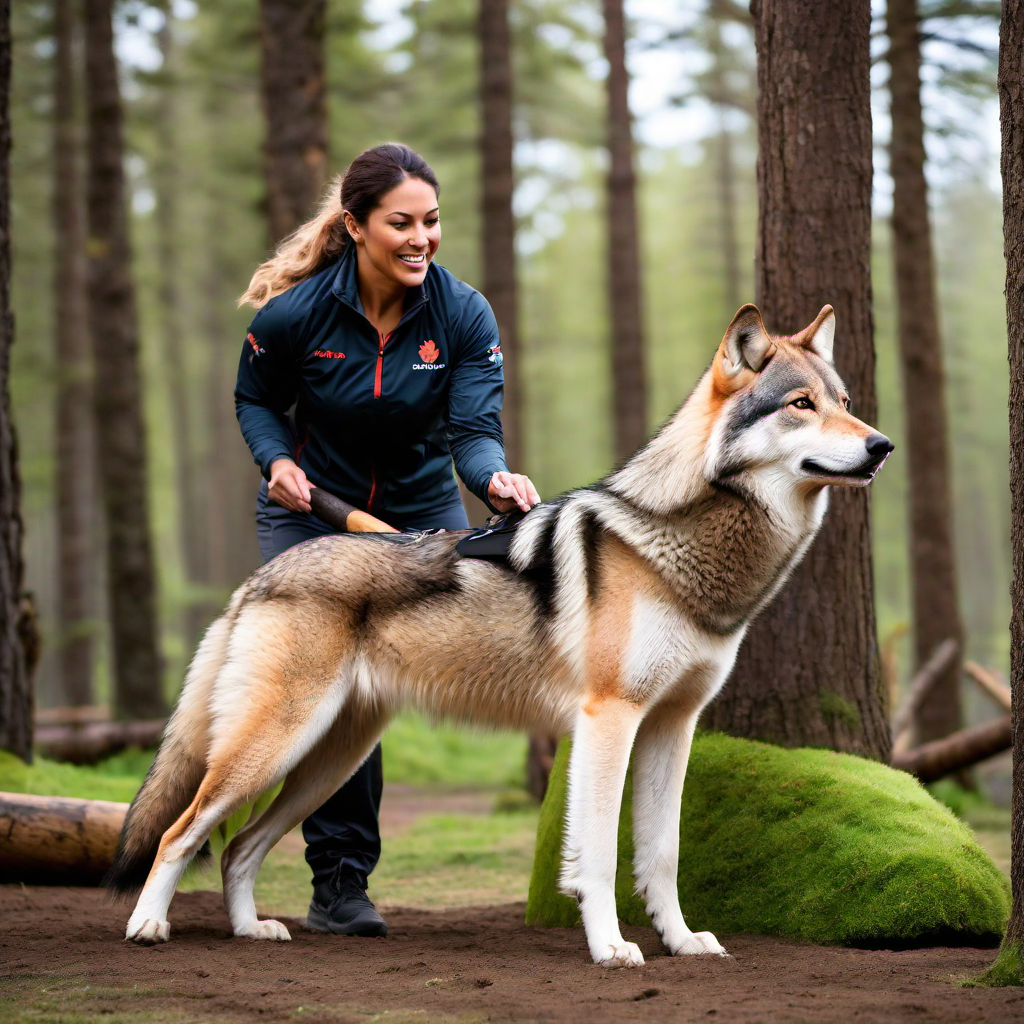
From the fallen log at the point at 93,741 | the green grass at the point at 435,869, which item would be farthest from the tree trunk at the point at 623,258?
the fallen log at the point at 93,741

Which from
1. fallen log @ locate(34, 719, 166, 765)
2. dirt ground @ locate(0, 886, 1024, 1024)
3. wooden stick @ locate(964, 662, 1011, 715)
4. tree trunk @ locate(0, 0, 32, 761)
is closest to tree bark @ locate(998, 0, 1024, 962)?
dirt ground @ locate(0, 886, 1024, 1024)

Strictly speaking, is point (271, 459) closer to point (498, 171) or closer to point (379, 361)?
point (379, 361)

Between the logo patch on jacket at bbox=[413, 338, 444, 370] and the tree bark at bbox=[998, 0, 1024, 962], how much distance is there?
213cm

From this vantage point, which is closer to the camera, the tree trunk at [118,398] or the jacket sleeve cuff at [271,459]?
the jacket sleeve cuff at [271,459]

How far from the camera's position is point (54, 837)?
4879 mm

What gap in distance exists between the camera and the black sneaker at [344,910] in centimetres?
430

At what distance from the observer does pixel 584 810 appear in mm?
3684

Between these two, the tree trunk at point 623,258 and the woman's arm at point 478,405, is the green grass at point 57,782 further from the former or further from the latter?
the tree trunk at point 623,258

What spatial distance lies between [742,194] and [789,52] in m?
25.8

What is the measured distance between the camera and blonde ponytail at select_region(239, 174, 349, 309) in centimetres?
443

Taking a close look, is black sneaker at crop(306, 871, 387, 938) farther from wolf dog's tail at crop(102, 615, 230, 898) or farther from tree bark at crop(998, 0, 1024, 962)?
tree bark at crop(998, 0, 1024, 962)

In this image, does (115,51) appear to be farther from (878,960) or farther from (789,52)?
(878,960)

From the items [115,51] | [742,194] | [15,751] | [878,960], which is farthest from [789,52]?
[742,194]

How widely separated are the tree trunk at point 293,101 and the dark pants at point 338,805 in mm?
4470
